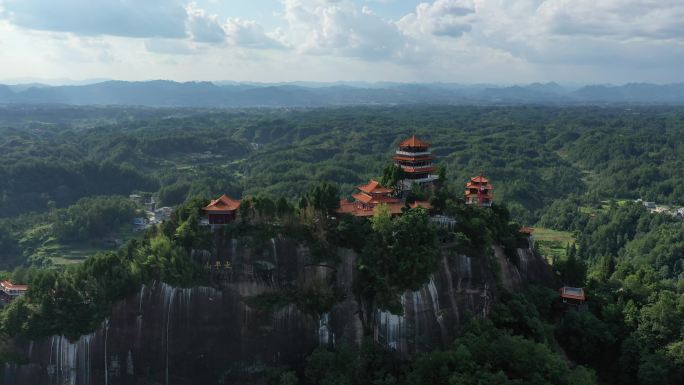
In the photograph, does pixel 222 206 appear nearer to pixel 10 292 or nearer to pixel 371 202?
pixel 371 202

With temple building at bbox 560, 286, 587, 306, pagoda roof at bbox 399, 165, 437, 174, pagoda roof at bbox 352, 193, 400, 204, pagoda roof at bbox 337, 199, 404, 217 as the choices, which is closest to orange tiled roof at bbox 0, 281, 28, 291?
pagoda roof at bbox 337, 199, 404, 217

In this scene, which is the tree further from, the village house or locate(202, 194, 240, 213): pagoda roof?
the village house

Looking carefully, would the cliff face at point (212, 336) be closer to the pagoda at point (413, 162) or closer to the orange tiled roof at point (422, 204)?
the orange tiled roof at point (422, 204)

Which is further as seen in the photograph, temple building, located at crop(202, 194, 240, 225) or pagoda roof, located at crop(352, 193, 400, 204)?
pagoda roof, located at crop(352, 193, 400, 204)

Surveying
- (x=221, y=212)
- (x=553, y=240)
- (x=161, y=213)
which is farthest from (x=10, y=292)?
(x=553, y=240)

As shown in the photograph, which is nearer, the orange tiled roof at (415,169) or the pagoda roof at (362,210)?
the pagoda roof at (362,210)

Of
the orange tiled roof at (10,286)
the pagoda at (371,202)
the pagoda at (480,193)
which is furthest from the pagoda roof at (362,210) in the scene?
the orange tiled roof at (10,286)
